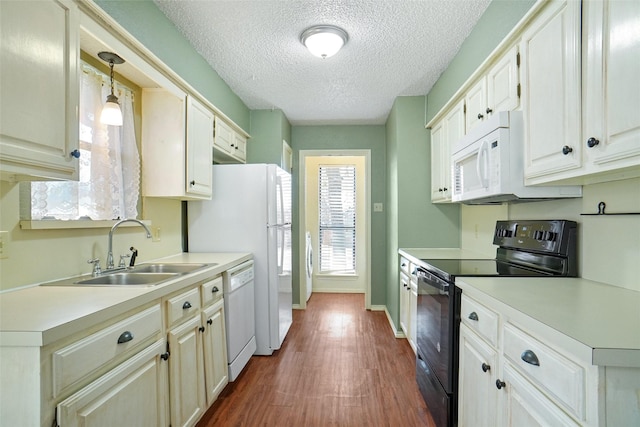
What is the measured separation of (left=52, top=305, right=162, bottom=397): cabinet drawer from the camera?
930mm

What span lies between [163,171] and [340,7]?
1570 millimetres

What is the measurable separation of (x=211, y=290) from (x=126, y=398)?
827 mm

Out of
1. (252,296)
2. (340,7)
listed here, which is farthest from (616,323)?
(252,296)

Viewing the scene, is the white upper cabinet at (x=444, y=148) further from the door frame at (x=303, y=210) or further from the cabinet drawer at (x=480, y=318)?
the cabinet drawer at (x=480, y=318)

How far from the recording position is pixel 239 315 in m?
2.44

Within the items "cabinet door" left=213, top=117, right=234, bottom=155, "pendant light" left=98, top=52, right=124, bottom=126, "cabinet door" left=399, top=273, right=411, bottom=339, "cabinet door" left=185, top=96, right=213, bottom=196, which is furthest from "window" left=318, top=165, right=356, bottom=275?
"pendant light" left=98, top=52, right=124, bottom=126

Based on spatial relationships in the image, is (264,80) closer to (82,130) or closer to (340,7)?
(340,7)

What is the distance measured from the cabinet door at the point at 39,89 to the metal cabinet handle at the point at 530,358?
1.74m

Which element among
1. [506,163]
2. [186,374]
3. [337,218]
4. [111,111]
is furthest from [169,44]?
[337,218]

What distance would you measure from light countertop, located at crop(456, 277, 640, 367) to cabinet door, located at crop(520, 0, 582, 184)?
1.59 feet

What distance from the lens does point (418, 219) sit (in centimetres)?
329

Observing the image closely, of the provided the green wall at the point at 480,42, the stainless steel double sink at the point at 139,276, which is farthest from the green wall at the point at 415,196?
the stainless steel double sink at the point at 139,276

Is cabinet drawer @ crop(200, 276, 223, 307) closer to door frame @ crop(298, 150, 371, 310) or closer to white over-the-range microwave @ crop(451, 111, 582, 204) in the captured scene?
white over-the-range microwave @ crop(451, 111, 582, 204)

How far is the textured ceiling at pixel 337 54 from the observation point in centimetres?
195
